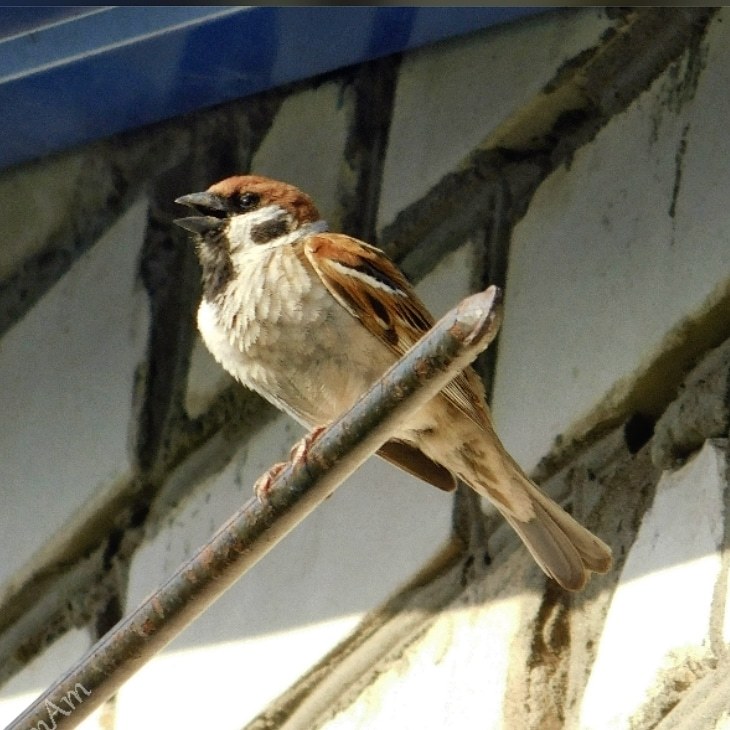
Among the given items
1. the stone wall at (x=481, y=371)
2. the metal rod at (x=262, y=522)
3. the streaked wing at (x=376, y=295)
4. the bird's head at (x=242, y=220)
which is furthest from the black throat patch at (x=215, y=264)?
the metal rod at (x=262, y=522)

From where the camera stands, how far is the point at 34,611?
8.70 ft

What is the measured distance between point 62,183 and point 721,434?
1.39m

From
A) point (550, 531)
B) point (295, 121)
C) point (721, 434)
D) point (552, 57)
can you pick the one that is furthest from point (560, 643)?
point (295, 121)

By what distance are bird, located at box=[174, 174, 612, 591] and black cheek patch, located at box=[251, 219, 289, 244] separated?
0.17 ft

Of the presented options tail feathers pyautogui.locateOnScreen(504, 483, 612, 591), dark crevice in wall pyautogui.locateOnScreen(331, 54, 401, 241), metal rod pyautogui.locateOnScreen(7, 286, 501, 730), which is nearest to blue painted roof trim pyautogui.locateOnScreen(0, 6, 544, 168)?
dark crevice in wall pyautogui.locateOnScreen(331, 54, 401, 241)

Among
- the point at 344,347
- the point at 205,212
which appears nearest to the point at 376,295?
the point at 344,347

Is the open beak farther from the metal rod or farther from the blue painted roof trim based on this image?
the metal rod

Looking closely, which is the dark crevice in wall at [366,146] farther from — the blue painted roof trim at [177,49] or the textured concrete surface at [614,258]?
the textured concrete surface at [614,258]

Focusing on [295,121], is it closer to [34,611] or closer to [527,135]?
[527,135]

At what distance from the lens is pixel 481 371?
2.35 meters

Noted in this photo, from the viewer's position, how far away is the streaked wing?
208cm

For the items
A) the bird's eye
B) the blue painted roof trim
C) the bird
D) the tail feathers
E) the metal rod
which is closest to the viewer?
the metal rod

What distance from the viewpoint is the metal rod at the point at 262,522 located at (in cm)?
124

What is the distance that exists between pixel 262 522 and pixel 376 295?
30.1 inches
